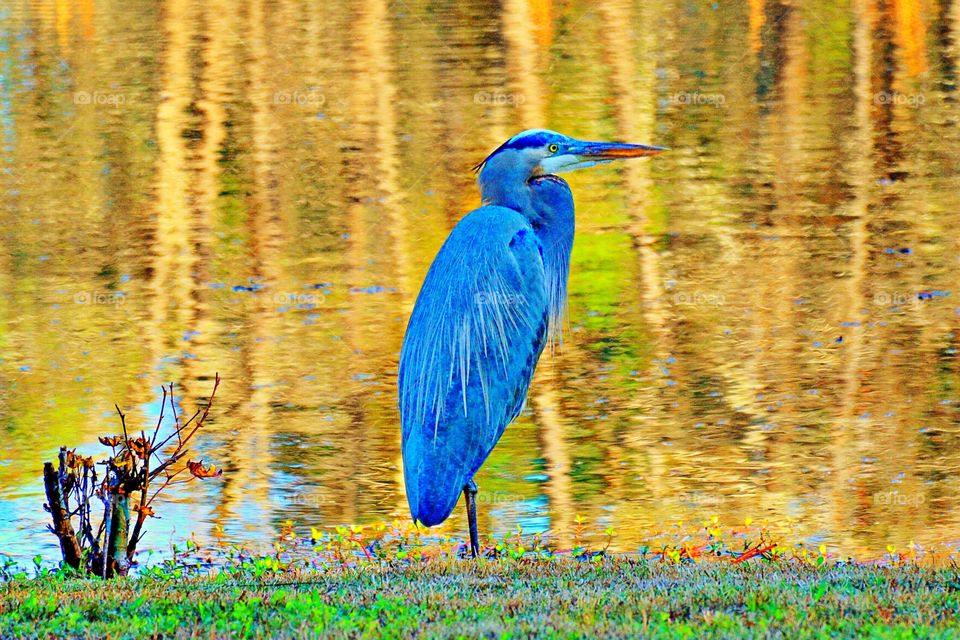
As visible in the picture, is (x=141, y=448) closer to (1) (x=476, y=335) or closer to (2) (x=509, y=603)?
(1) (x=476, y=335)

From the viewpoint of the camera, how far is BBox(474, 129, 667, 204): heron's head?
6926 mm

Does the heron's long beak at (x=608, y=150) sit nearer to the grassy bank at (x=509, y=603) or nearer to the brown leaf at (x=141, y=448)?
the grassy bank at (x=509, y=603)

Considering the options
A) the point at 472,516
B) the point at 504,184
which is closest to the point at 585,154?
the point at 504,184

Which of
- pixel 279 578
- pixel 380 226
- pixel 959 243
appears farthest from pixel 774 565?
pixel 380 226

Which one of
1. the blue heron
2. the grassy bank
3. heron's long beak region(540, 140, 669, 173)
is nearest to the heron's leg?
the blue heron

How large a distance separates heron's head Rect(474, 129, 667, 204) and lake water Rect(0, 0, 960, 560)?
6.00 ft

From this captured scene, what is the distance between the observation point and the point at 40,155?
1778 cm

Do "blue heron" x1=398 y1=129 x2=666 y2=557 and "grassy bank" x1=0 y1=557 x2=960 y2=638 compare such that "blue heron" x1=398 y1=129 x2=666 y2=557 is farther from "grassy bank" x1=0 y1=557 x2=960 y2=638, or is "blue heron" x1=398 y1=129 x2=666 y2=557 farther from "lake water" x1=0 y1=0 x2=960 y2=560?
"lake water" x1=0 y1=0 x2=960 y2=560

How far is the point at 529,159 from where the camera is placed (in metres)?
6.96

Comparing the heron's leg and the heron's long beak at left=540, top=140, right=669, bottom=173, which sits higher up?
the heron's long beak at left=540, top=140, right=669, bottom=173

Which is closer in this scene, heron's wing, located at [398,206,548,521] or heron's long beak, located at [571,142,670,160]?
heron's wing, located at [398,206,548,521]

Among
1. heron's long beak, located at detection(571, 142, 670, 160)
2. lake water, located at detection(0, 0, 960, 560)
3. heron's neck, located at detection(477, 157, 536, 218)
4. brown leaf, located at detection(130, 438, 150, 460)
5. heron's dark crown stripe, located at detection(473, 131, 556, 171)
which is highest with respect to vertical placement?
heron's dark crown stripe, located at detection(473, 131, 556, 171)

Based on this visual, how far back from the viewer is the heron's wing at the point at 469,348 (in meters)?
6.26

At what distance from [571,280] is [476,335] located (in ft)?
19.6
